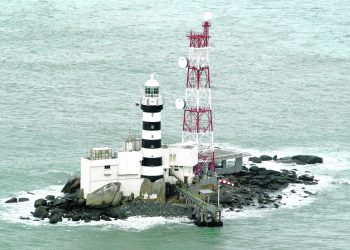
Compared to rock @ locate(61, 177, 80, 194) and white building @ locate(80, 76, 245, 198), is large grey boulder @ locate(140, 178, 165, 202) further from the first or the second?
rock @ locate(61, 177, 80, 194)

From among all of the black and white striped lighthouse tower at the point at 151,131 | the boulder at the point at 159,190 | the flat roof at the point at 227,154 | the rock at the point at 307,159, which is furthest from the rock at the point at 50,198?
the rock at the point at 307,159

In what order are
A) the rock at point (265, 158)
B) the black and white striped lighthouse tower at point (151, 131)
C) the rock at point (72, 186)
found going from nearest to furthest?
the black and white striped lighthouse tower at point (151, 131), the rock at point (72, 186), the rock at point (265, 158)

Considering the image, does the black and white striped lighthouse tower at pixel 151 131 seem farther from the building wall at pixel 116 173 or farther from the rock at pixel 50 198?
the rock at pixel 50 198

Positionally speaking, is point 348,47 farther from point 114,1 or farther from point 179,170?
point 179,170

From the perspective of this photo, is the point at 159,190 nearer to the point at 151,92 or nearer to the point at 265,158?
the point at 151,92

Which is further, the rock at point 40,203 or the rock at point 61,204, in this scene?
the rock at point 40,203

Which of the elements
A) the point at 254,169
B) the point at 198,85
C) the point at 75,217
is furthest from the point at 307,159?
the point at 75,217

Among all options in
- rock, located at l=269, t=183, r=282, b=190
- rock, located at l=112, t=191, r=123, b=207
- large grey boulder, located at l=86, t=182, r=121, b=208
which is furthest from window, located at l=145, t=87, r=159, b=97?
rock, located at l=269, t=183, r=282, b=190
